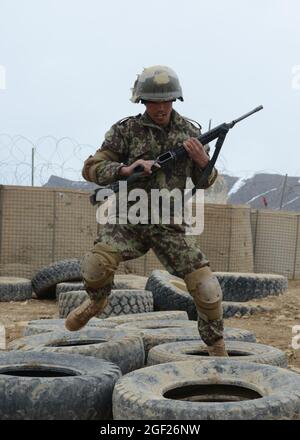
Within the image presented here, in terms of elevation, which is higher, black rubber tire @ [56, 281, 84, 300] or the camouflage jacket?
the camouflage jacket

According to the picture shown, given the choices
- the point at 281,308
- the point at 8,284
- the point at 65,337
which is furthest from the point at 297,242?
the point at 65,337

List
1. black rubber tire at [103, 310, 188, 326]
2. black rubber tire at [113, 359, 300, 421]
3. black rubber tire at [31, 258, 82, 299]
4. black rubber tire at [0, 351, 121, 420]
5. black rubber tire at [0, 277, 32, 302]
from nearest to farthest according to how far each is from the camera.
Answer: black rubber tire at [113, 359, 300, 421], black rubber tire at [0, 351, 121, 420], black rubber tire at [103, 310, 188, 326], black rubber tire at [31, 258, 82, 299], black rubber tire at [0, 277, 32, 302]

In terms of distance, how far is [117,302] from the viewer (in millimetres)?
7359

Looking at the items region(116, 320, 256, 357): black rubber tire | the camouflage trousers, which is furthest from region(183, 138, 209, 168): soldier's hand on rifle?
region(116, 320, 256, 357): black rubber tire

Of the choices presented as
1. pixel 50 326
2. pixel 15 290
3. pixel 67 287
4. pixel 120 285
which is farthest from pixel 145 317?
pixel 15 290

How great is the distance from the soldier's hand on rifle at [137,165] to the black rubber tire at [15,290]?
651 centimetres

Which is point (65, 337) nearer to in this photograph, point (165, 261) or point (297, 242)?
point (165, 261)

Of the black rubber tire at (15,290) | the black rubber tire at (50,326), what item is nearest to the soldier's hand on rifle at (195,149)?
the black rubber tire at (50,326)

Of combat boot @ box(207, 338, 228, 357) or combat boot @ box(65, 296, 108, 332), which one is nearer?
combat boot @ box(207, 338, 228, 357)

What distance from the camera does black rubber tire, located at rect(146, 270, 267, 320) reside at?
8.06 m

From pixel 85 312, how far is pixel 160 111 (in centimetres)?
131

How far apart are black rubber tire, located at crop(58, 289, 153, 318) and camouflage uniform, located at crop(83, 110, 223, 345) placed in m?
2.92

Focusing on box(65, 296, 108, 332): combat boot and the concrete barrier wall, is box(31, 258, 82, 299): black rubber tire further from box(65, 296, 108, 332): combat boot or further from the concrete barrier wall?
box(65, 296, 108, 332): combat boot

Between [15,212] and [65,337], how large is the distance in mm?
7526
